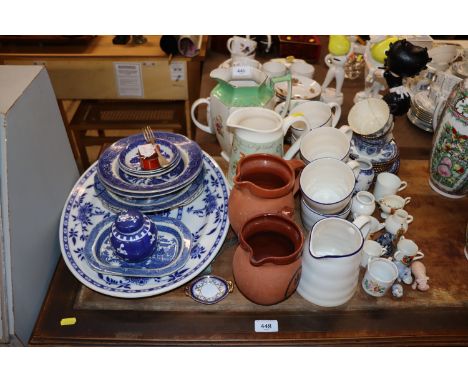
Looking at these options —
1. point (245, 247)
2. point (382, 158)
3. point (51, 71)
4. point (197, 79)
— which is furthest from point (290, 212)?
point (51, 71)

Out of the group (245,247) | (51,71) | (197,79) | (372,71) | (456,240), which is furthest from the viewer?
(197,79)

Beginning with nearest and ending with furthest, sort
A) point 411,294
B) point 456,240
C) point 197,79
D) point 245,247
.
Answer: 1. point 245,247
2. point 411,294
3. point 456,240
4. point 197,79

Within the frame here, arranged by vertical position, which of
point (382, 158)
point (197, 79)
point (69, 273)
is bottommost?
point (197, 79)

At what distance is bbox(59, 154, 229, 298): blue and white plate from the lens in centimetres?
88

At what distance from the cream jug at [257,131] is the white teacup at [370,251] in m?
0.29

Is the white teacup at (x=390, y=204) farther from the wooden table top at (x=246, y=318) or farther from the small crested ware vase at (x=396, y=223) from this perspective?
the wooden table top at (x=246, y=318)

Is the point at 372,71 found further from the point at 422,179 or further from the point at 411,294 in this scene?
the point at 411,294

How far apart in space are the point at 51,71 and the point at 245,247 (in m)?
1.73

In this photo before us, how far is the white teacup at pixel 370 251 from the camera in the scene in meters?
0.92

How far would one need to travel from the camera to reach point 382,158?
43.6 inches

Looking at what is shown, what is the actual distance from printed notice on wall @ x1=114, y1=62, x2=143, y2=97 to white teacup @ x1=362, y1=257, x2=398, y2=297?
1554 mm

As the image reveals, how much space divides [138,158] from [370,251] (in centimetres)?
61

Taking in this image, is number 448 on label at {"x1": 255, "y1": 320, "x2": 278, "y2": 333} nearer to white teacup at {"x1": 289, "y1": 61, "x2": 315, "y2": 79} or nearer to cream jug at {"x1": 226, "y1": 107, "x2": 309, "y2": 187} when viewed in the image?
cream jug at {"x1": 226, "y1": 107, "x2": 309, "y2": 187}

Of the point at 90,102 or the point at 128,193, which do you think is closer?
the point at 128,193
